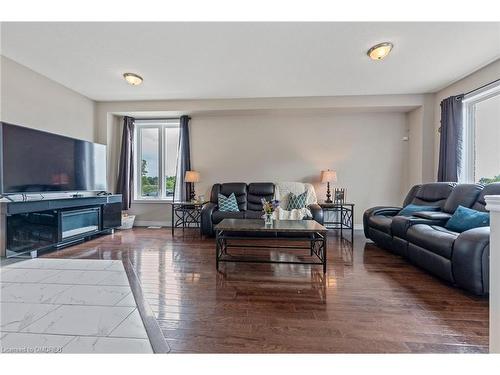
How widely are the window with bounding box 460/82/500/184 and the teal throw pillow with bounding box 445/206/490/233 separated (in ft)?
4.00

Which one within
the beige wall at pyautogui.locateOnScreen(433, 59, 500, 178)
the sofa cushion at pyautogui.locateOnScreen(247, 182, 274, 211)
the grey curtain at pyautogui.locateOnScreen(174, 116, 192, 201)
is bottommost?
the sofa cushion at pyautogui.locateOnScreen(247, 182, 274, 211)

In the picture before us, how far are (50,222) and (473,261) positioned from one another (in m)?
4.83

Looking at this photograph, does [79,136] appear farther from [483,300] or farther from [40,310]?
[483,300]

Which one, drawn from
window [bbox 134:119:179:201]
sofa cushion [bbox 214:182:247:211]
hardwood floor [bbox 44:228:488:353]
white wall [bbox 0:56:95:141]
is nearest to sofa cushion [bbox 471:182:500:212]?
hardwood floor [bbox 44:228:488:353]

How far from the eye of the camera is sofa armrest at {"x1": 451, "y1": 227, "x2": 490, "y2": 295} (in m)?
1.95

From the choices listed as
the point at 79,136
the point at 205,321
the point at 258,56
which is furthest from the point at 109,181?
the point at 205,321

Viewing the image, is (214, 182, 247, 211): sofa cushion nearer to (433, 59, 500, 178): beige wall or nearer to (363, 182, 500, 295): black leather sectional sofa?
(363, 182, 500, 295): black leather sectional sofa

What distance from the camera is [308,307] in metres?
1.84

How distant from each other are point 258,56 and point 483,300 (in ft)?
10.9

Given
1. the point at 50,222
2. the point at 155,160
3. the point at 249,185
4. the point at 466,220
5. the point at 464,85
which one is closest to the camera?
the point at 466,220

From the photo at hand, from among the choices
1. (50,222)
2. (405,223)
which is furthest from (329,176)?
(50,222)

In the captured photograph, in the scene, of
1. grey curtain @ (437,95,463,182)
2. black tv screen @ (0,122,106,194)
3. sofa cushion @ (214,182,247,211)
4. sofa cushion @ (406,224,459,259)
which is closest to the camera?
sofa cushion @ (406,224,459,259)

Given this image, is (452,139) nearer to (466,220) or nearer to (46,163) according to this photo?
(466,220)
